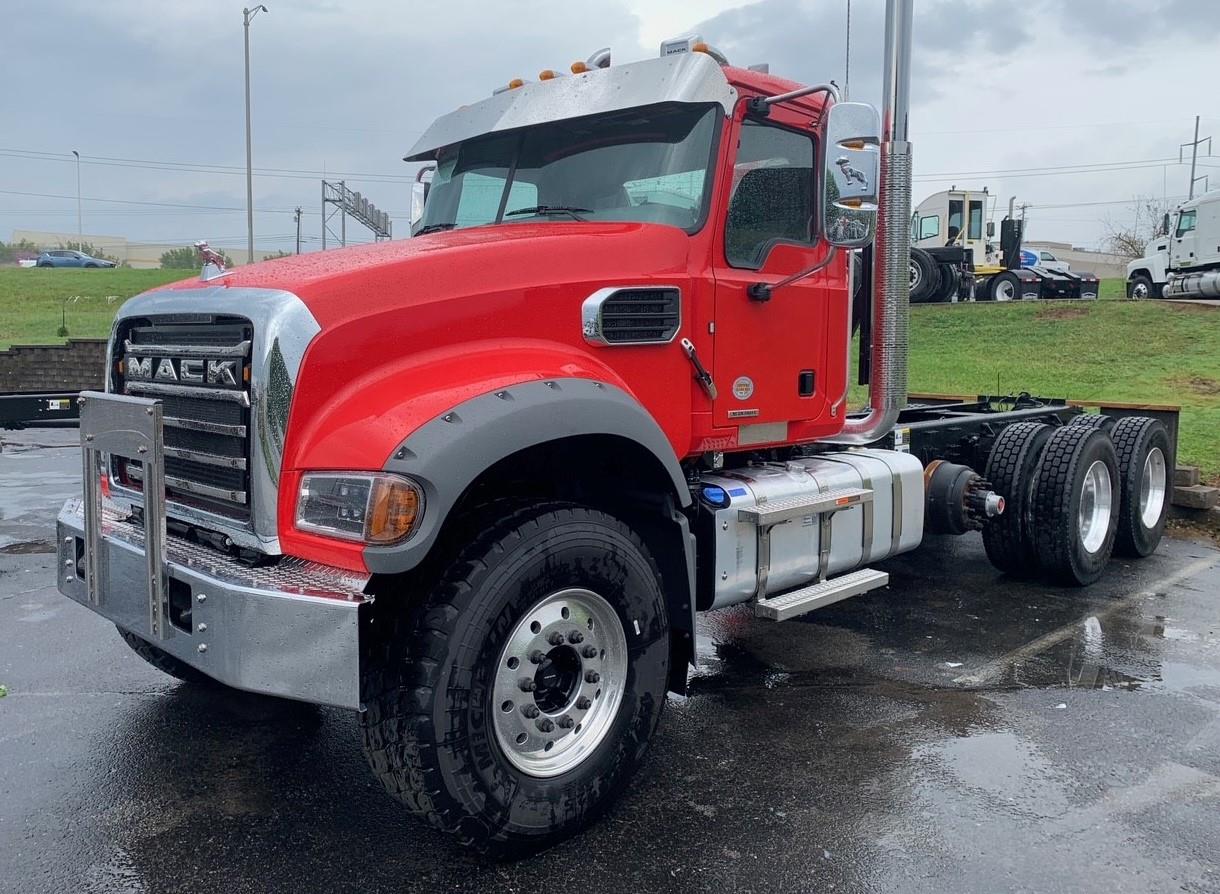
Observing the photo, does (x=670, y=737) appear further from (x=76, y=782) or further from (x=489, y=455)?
→ (x=76, y=782)

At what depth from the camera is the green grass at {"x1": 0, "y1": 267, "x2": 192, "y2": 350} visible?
28312 millimetres

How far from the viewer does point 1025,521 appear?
6488mm

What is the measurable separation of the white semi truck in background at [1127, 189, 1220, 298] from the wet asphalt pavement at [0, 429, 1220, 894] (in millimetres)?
22978

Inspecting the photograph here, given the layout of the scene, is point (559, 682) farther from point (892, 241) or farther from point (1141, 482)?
point (1141, 482)

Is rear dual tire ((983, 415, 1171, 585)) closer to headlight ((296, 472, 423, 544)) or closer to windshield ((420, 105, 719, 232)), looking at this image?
windshield ((420, 105, 719, 232))

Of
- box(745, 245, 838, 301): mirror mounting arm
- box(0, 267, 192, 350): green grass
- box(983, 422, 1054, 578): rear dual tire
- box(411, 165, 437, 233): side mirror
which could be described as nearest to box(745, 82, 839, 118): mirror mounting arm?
box(745, 245, 838, 301): mirror mounting arm

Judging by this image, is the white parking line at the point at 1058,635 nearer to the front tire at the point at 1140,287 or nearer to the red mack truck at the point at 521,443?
the red mack truck at the point at 521,443

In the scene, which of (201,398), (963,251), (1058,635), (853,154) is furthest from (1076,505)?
(963,251)

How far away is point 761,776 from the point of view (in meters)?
3.82

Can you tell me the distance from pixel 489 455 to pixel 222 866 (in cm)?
153

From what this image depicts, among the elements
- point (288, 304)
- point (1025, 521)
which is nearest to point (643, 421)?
point (288, 304)

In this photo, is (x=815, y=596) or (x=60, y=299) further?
(x=60, y=299)

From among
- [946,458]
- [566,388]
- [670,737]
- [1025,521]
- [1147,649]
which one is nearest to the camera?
[566,388]

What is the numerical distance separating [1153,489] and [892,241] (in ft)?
11.9
